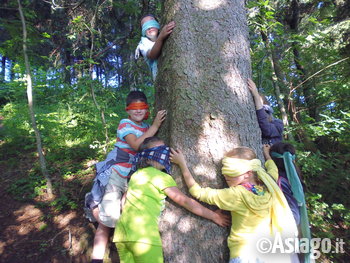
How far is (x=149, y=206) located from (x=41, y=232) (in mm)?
3410

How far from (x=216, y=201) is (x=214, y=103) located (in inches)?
33.9

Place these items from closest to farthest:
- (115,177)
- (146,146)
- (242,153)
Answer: (242,153), (146,146), (115,177)

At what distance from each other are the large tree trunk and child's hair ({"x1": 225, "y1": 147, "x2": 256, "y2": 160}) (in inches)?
2.8

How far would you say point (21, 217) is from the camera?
4.57 meters

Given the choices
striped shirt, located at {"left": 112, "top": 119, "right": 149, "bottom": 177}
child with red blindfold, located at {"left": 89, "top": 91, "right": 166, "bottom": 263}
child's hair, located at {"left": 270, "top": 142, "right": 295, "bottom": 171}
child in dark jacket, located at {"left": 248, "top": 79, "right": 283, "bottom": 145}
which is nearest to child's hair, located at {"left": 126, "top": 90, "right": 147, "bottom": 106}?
child with red blindfold, located at {"left": 89, "top": 91, "right": 166, "bottom": 263}

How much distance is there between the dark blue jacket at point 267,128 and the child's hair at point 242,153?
23.9 inches

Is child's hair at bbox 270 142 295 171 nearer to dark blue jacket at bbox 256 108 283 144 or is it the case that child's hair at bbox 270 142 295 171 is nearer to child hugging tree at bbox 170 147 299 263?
dark blue jacket at bbox 256 108 283 144

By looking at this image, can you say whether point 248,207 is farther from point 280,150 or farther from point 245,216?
point 280,150

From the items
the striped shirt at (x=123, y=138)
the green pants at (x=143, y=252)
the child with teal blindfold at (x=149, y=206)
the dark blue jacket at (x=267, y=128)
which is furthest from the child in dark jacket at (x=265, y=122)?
the green pants at (x=143, y=252)

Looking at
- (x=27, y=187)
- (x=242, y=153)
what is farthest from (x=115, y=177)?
(x=27, y=187)

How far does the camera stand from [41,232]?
4.19 meters

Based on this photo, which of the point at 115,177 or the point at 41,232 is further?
the point at 41,232

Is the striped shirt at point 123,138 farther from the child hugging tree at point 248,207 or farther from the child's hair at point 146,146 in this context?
the child hugging tree at point 248,207

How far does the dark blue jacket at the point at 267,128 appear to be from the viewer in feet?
7.75
